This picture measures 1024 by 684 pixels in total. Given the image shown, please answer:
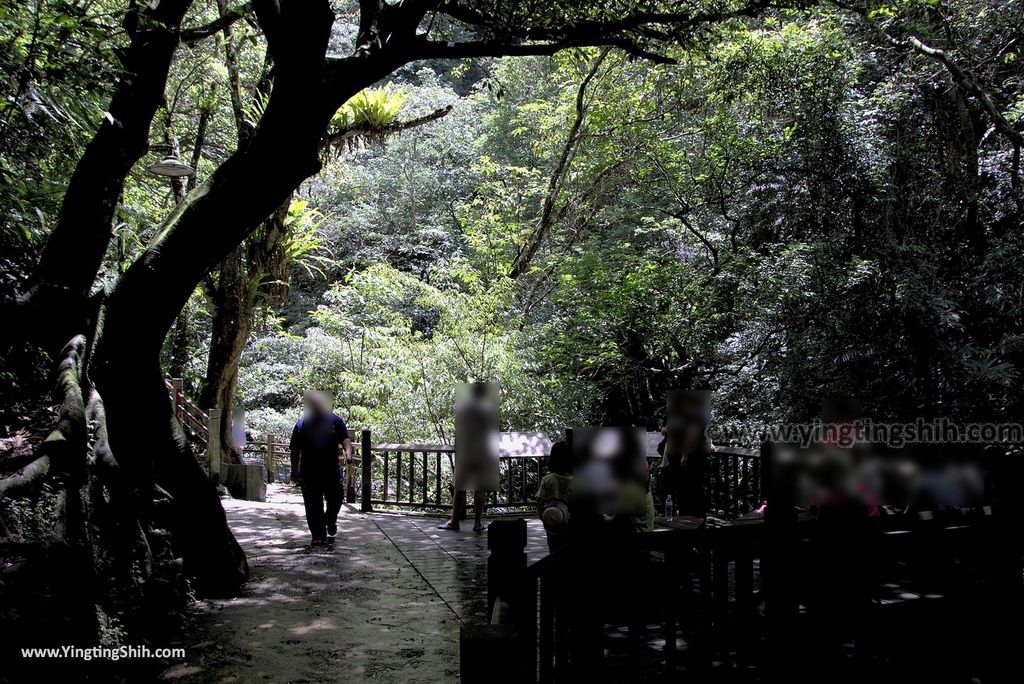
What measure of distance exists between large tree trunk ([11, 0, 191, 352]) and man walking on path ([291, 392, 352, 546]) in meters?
2.76

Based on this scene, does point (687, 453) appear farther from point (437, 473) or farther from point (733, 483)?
point (437, 473)

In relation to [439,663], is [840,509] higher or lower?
higher

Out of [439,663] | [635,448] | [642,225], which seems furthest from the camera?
[642,225]

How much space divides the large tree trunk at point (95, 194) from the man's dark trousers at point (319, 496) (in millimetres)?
3043

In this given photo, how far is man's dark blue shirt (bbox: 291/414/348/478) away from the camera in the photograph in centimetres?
886

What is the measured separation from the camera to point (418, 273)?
2738 cm

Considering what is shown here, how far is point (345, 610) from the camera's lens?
21.2ft

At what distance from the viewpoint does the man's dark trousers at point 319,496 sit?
8820 mm

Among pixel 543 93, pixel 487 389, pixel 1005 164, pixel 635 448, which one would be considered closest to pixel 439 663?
pixel 635 448

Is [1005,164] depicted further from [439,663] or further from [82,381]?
[82,381]

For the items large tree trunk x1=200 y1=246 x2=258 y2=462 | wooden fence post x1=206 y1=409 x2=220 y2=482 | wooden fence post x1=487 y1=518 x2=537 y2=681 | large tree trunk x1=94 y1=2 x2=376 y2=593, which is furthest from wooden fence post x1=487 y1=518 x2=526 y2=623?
large tree trunk x1=200 y1=246 x2=258 y2=462

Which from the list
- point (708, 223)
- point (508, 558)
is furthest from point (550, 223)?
point (508, 558)

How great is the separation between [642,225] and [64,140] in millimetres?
14356

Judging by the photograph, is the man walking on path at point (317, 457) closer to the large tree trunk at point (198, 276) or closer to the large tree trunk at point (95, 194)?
the large tree trunk at point (198, 276)
